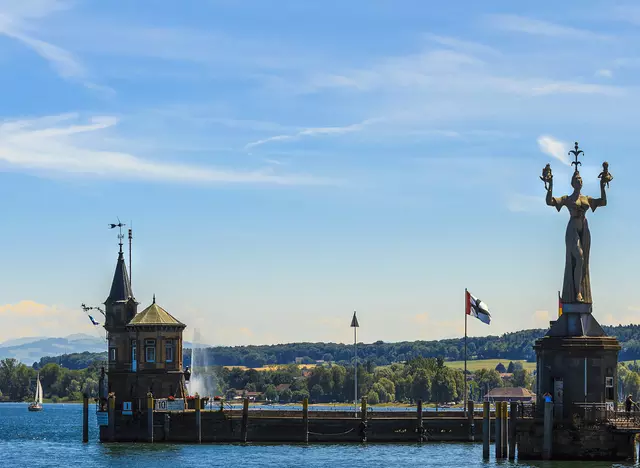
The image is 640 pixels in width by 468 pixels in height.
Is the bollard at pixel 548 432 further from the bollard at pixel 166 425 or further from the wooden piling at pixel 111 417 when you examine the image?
the wooden piling at pixel 111 417

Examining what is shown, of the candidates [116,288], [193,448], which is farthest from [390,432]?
[116,288]

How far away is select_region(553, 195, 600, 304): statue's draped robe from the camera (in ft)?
258

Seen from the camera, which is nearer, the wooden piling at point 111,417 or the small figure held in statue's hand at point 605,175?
the small figure held in statue's hand at point 605,175

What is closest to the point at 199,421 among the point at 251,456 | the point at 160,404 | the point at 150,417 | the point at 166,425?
the point at 166,425

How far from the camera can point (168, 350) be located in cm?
10856

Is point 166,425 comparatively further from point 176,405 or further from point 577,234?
point 577,234

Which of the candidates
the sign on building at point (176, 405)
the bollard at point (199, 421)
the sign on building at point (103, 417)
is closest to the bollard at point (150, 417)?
the sign on building at point (176, 405)

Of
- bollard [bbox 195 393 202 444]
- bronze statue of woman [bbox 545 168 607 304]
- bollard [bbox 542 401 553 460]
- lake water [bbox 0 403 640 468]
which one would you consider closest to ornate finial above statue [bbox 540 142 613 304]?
bronze statue of woman [bbox 545 168 607 304]

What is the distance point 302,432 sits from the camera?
10450 centimetres

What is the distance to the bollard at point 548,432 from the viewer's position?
75.6 m

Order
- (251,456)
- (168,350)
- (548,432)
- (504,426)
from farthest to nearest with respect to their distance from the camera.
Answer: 1. (168,350)
2. (251,456)
3. (504,426)
4. (548,432)

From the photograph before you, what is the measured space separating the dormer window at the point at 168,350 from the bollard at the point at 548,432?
40.5m

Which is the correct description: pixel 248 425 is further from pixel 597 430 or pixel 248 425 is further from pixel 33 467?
pixel 597 430

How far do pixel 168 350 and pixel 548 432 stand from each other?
4098 centimetres
